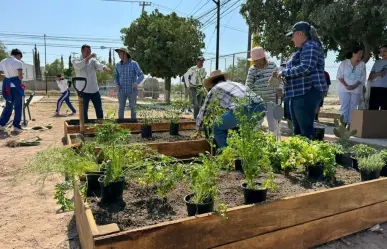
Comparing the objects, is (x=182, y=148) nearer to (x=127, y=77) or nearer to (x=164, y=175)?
(x=164, y=175)

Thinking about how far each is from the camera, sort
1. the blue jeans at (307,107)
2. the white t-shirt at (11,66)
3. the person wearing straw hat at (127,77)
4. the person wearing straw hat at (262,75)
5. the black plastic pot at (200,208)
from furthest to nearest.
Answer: the white t-shirt at (11,66) → the person wearing straw hat at (127,77) → the person wearing straw hat at (262,75) → the blue jeans at (307,107) → the black plastic pot at (200,208)

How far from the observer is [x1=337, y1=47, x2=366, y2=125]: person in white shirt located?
5.94 m

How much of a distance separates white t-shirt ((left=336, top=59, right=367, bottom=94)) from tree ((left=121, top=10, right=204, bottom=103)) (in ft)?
43.0

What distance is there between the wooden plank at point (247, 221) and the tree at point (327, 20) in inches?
207

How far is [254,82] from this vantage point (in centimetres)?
453

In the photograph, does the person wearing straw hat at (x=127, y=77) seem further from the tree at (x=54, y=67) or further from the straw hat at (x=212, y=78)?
the tree at (x=54, y=67)

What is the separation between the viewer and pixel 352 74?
19.8 ft

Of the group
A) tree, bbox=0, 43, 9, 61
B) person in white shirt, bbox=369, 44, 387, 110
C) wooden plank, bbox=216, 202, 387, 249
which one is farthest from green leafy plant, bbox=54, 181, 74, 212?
tree, bbox=0, 43, 9, 61

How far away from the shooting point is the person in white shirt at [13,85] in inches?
256

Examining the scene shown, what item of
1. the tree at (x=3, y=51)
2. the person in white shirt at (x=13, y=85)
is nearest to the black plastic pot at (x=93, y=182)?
the person in white shirt at (x=13, y=85)

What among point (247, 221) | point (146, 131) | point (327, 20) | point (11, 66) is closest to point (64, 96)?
point (11, 66)

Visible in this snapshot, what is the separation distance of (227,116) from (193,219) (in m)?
1.84

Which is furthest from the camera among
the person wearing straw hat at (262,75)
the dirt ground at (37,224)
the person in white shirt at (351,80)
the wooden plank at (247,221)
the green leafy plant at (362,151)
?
the person in white shirt at (351,80)

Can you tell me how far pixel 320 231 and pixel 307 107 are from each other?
71.9 inches
